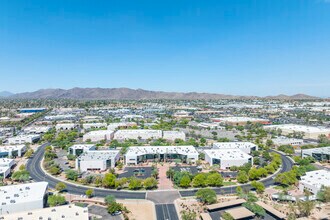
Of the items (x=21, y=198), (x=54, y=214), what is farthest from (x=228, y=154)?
(x=21, y=198)

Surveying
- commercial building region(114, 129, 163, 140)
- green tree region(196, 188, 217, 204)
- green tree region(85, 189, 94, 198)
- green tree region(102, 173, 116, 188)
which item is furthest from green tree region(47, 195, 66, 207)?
commercial building region(114, 129, 163, 140)

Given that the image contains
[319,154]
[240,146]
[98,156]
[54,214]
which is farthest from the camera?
[240,146]

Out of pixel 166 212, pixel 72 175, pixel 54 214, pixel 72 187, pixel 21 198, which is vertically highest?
pixel 54 214

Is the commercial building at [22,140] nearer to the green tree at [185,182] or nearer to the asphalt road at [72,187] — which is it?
the asphalt road at [72,187]

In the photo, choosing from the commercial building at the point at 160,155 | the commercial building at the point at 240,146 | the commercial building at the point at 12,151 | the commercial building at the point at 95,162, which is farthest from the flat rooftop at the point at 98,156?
the commercial building at the point at 240,146

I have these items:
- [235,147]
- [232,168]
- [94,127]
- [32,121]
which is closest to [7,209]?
[232,168]

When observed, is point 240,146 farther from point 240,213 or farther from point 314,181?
point 240,213

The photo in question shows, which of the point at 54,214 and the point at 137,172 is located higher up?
the point at 54,214
